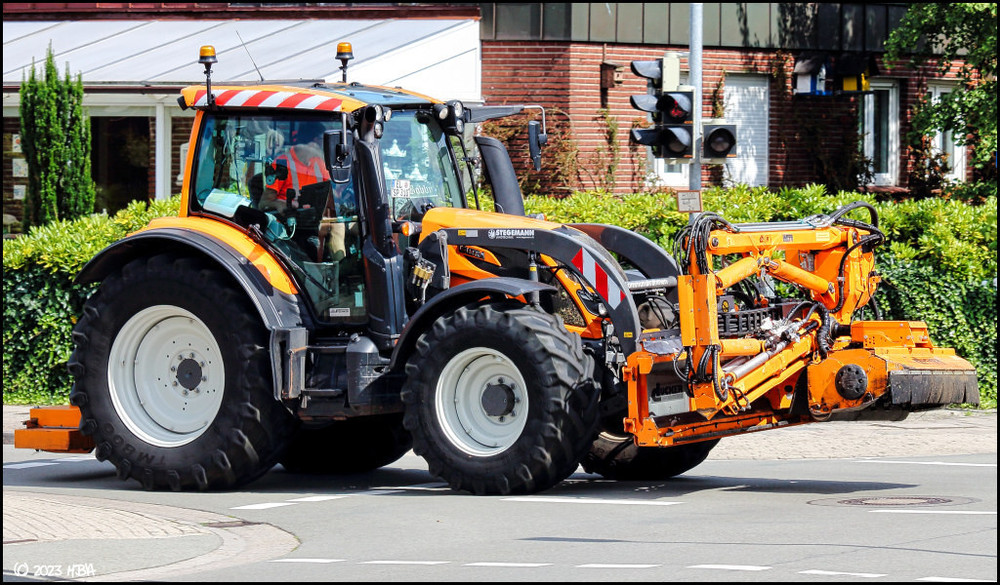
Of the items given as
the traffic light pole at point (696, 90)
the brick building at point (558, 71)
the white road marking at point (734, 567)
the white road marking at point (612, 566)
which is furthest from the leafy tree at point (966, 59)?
the white road marking at point (612, 566)

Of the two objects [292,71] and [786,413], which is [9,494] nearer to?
[786,413]

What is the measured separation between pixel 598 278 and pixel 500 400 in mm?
1001

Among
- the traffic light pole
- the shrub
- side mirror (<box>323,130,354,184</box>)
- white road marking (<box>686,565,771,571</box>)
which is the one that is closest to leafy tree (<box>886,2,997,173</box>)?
the traffic light pole

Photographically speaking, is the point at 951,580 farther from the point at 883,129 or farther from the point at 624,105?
the point at 883,129

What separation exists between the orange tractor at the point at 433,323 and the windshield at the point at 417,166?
0.02m

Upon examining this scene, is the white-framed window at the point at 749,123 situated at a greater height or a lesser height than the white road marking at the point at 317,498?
greater

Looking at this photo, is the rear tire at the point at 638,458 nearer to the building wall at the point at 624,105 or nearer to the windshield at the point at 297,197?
the windshield at the point at 297,197

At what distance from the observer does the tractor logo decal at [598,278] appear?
34.2ft

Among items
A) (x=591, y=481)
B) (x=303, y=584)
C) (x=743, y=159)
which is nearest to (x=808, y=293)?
(x=591, y=481)

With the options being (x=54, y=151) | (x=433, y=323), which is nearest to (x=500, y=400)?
(x=433, y=323)

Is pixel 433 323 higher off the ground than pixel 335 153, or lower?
lower

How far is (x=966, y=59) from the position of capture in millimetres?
22453

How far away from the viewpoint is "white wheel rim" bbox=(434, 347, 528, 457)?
34.7 ft

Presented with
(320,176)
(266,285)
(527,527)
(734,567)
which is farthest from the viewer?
(320,176)
